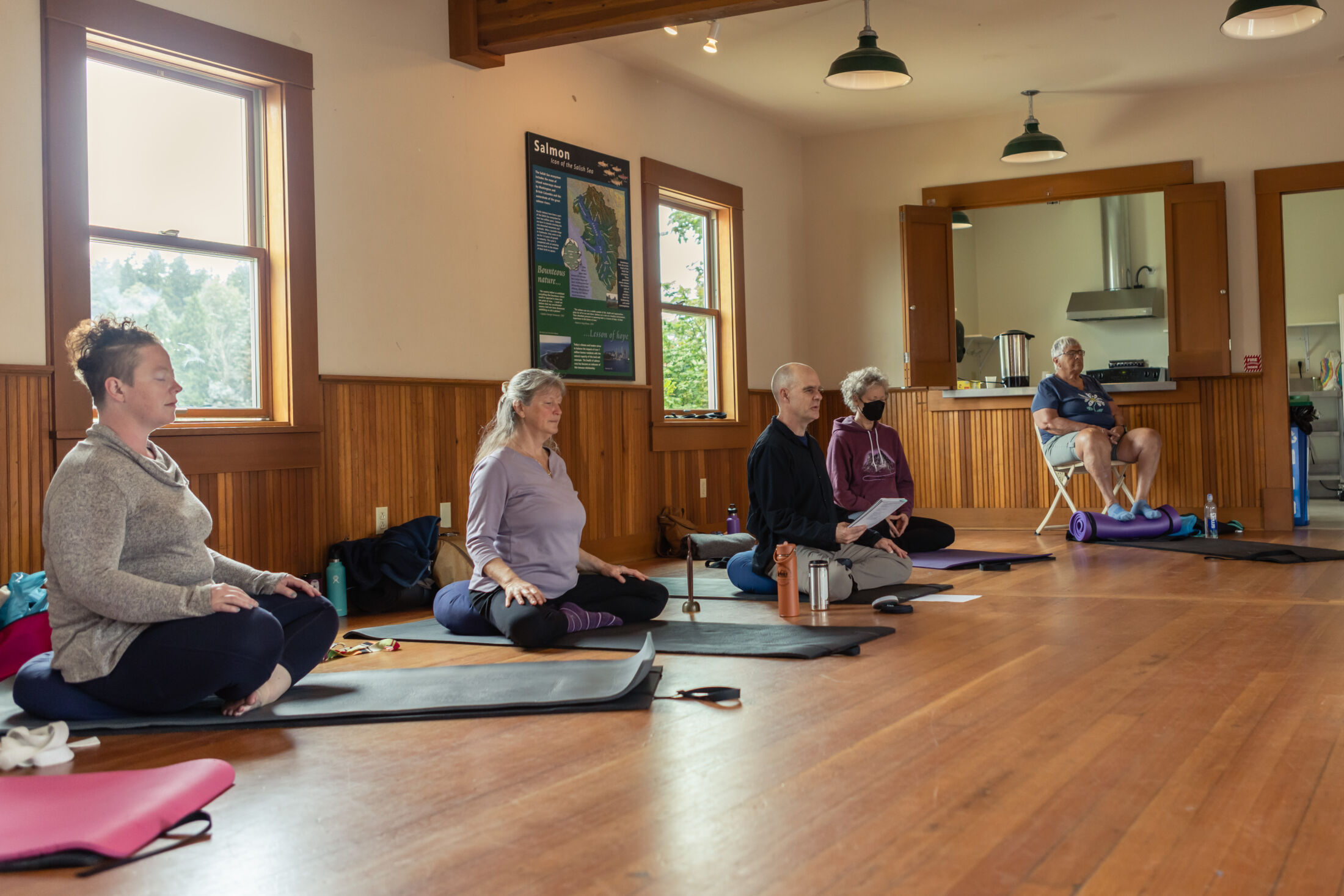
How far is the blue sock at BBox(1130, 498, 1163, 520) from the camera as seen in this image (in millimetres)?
7223

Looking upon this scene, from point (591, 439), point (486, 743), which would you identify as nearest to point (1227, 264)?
point (591, 439)

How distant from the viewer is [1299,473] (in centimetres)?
825

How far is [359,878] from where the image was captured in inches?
74.3

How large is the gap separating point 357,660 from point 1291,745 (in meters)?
2.73

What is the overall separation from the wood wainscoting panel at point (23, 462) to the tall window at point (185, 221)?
0.49 metres

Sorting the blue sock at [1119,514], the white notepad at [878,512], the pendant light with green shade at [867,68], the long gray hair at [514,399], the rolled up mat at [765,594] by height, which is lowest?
the rolled up mat at [765,594]

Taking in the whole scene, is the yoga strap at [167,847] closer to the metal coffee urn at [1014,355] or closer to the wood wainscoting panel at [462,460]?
the wood wainscoting panel at [462,460]

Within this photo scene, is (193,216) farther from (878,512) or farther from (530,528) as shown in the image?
(878,512)

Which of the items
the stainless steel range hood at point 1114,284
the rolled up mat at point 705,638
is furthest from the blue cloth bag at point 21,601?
the stainless steel range hood at point 1114,284

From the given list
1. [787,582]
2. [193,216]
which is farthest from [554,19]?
[787,582]

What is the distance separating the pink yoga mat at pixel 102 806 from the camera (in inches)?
79.2

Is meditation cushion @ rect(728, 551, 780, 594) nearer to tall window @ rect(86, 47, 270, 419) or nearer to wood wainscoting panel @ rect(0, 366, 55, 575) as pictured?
tall window @ rect(86, 47, 270, 419)

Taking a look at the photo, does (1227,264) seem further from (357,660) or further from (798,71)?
(357,660)

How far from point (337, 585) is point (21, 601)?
1.51 meters
